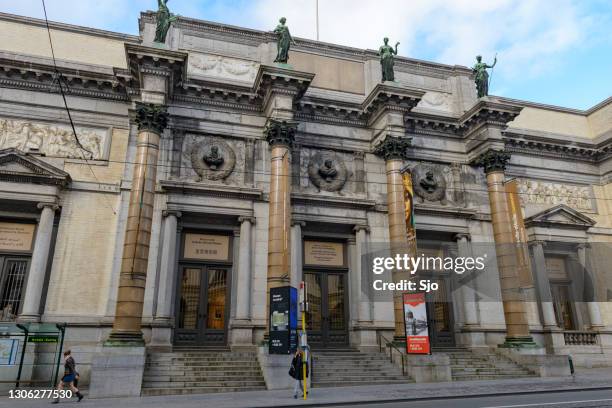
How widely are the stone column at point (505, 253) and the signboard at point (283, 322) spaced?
10.8 metres

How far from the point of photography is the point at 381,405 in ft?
36.7

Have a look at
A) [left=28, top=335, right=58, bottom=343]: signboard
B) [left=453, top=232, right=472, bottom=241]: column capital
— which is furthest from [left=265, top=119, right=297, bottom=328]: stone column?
[left=453, top=232, right=472, bottom=241]: column capital

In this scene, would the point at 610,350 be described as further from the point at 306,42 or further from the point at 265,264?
the point at 306,42

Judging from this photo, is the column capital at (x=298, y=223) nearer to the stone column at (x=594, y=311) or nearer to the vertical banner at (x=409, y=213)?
the vertical banner at (x=409, y=213)

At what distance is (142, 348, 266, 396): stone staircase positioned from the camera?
1456cm

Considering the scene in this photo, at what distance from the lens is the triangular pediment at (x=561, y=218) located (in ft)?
79.8

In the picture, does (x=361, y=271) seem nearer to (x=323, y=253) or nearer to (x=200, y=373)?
(x=323, y=253)

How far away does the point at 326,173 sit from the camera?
21688 mm

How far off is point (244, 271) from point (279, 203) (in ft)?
10.6

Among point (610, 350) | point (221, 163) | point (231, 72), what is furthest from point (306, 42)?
point (610, 350)

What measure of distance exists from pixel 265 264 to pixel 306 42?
12480 millimetres

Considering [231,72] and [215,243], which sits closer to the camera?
[215,243]

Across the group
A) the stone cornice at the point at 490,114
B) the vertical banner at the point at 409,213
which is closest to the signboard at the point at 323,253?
the vertical banner at the point at 409,213

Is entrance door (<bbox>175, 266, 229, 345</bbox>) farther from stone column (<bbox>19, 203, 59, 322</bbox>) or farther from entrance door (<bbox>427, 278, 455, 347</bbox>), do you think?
entrance door (<bbox>427, 278, 455, 347</bbox>)
